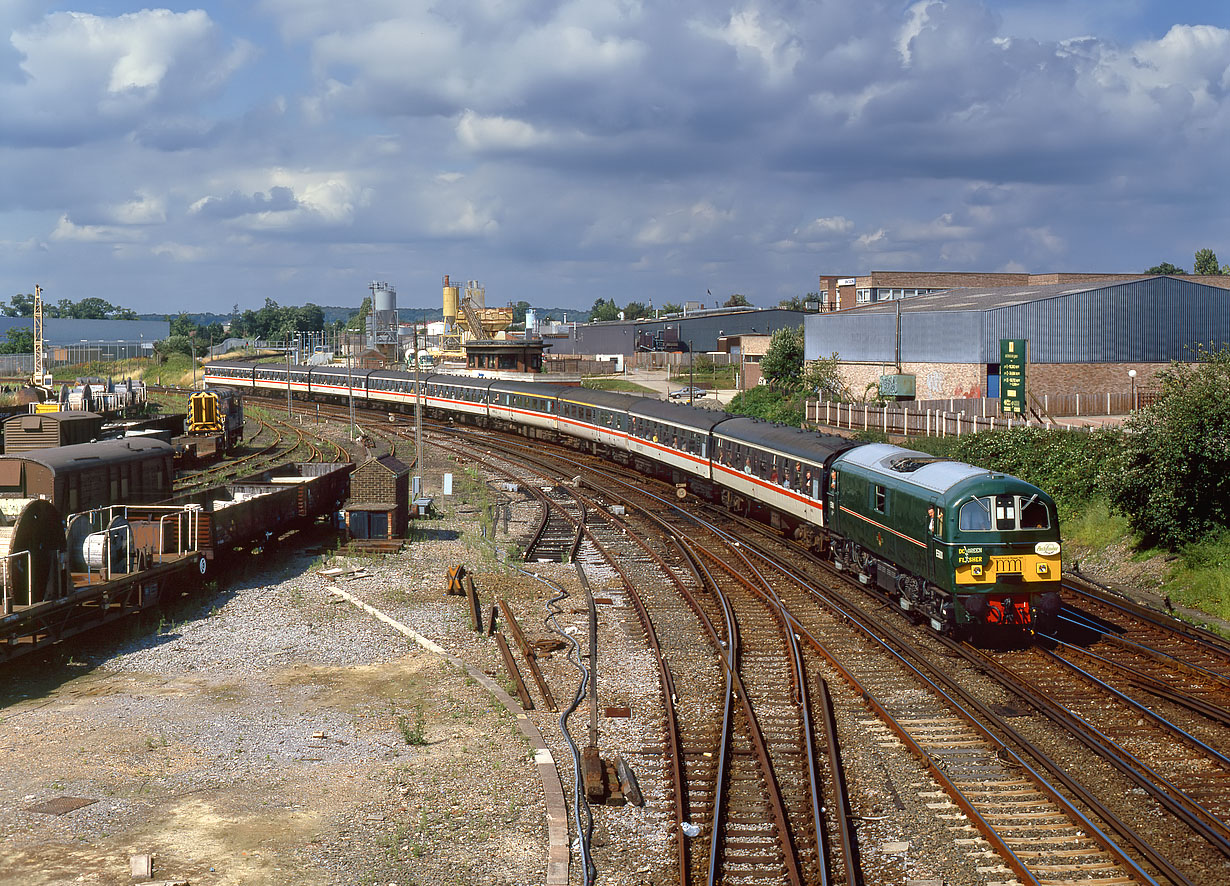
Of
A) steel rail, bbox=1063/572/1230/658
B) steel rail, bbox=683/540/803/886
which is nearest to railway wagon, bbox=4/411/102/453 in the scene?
steel rail, bbox=683/540/803/886

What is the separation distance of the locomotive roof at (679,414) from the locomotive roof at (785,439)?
4.23 ft

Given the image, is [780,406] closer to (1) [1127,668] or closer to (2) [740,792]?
(1) [1127,668]

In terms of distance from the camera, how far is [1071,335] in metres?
56.5

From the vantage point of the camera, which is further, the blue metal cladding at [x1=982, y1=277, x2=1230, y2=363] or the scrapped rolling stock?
the blue metal cladding at [x1=982, y1=277, x2=1230, y2=363]

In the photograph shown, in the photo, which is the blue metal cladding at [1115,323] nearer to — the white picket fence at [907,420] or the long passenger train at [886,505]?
the white picket fence at [907,420]

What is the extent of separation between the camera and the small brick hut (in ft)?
96.3

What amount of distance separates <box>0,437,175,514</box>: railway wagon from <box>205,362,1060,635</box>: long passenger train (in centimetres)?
1711

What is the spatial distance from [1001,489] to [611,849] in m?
10.8

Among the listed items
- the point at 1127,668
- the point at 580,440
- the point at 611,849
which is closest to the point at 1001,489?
the point at 1127,668

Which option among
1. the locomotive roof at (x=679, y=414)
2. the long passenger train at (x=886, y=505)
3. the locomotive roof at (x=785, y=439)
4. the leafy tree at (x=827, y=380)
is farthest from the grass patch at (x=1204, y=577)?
the leafy tree at (x=827, y=380)

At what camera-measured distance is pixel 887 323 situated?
63438 mm

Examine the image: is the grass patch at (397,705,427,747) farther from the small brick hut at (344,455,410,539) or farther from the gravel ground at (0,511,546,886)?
the small brick hut at (344,455,410,539)

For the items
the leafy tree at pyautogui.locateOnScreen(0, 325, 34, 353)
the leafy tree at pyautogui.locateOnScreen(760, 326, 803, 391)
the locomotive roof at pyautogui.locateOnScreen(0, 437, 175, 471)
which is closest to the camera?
the locomotive roof at pyautogui.locateOnScreen(0, 437, 175, 471)

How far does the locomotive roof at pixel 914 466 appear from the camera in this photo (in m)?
20.0
